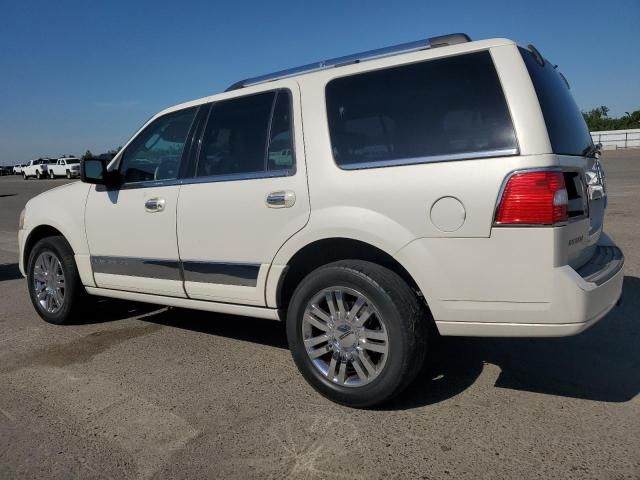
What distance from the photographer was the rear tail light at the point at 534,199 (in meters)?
2.56

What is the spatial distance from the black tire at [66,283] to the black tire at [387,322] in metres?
2.71

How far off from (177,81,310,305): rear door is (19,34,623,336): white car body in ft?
0.03

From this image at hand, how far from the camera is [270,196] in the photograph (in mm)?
3408

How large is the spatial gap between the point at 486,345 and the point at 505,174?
1.94m

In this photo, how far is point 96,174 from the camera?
4.42m

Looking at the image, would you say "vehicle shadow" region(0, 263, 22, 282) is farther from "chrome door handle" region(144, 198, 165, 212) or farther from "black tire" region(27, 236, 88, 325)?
"chrome door handle" region(144, 198, 165, 212)

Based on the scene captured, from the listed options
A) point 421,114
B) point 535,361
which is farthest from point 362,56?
point 535,361

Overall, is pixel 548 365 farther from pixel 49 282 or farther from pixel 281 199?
pixel 49 282

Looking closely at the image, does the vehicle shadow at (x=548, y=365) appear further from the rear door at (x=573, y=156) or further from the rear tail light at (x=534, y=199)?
the rear tail light at (x=534, y=199)

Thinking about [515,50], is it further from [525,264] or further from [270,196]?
[270,196]

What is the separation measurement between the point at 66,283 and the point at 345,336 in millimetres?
2986

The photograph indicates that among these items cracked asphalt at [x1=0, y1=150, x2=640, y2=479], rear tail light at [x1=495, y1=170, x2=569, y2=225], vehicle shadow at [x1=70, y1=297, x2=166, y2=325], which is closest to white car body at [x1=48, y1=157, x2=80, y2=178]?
vehicle shadow at [x1=70, y1=297, x2=166, y2=325]

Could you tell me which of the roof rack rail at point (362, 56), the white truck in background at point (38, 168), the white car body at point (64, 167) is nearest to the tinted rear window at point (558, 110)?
the roof rack rail at point (362, 56)

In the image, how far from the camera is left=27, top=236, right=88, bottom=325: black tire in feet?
15.9
